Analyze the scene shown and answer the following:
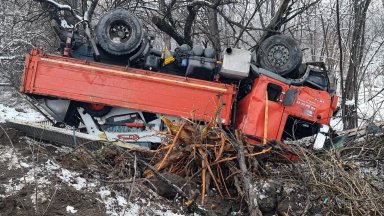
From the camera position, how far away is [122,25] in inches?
248

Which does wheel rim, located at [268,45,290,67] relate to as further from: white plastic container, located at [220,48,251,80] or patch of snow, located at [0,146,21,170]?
patch of snow, located at [0,146,21,170]

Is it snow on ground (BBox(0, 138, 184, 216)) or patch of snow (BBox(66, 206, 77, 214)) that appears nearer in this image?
patch of snow (BBox(66, 206, 77, 214))

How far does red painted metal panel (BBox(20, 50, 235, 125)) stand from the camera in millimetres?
6164

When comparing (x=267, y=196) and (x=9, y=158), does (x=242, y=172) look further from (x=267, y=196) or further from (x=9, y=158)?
(x=9, y=158)

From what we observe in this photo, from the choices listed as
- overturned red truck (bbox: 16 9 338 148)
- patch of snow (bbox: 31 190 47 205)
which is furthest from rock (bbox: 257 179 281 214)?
patch of snow (bbox: 31 190 47 205)

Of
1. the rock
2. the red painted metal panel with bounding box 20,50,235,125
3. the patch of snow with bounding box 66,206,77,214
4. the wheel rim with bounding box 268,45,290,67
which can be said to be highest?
the wheel rim with bounding box 268,45,290,67

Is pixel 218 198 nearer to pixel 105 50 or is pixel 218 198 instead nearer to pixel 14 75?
pixel 105 50

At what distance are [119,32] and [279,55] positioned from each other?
2.32 meters

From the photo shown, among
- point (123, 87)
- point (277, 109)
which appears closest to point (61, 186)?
point (123, 87)

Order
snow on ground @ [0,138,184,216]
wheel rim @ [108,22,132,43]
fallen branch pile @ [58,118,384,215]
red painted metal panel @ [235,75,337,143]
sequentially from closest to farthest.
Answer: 1. snow on ground @ [0,138,184,216]
2. fallen branch pile @ [58,118,384,215]
3. red painted metal panel @ [235,75,337,143]
4. wheel rim @ [108,22,132,43]

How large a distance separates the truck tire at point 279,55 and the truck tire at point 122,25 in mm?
1782

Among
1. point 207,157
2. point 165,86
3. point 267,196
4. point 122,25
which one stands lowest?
point 267,196

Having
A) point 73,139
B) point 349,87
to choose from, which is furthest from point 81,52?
point 349,87

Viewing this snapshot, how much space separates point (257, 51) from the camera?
21.4ft
